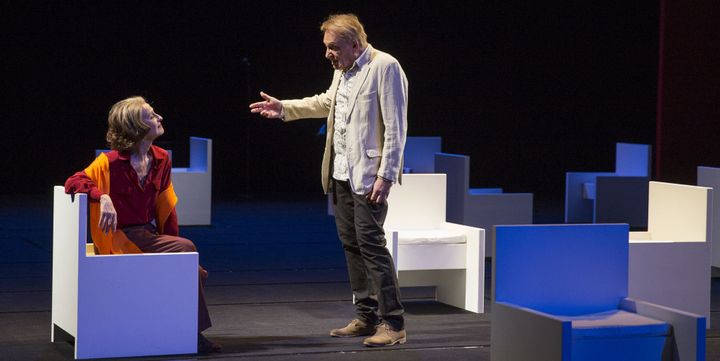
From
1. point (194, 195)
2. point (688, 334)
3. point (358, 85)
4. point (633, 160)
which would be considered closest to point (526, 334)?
point (688, 334)

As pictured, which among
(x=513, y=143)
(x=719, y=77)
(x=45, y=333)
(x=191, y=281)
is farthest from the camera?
(x=513, y=143)

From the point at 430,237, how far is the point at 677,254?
4.00 feet

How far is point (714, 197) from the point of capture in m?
7.64

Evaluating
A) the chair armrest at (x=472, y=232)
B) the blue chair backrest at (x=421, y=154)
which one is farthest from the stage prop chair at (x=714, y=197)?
the blue chair backrest at (x=421, y=154)

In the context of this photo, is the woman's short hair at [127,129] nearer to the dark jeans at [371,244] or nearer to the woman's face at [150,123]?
the woman's face at [150,123]

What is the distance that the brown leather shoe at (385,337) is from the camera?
16.0ft

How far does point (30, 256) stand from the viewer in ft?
24.9

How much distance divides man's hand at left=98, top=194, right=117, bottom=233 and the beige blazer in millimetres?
974

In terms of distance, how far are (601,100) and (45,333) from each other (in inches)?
396

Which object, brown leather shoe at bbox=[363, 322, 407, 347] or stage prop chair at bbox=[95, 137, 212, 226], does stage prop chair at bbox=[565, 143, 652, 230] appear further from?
brown leather shoe at bbox=[363, 322, 407, 347]

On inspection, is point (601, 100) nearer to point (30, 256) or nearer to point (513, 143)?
point (513, 143)

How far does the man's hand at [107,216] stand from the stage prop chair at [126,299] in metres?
0.08

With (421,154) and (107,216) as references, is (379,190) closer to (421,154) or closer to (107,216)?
(107,216)

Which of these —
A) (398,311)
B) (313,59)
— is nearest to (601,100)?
(313,59)
